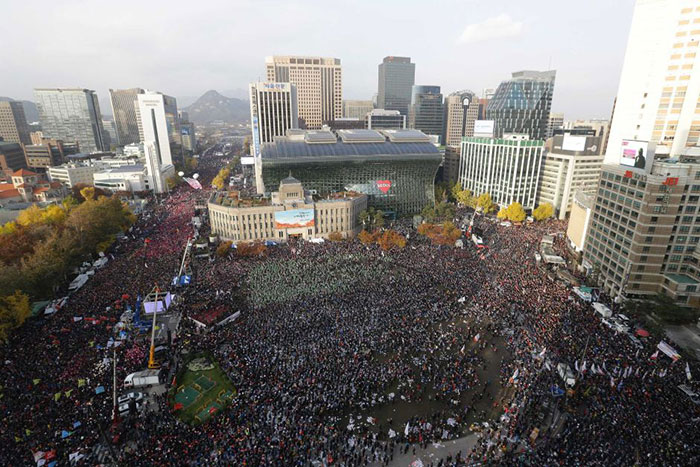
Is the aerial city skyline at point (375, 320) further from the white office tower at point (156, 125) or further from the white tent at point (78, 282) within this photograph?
the white office tower at point (156, 125)

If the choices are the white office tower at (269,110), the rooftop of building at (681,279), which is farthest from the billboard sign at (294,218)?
the white office tower at (269,110)

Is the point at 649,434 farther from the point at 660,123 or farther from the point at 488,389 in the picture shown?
the point at 660,123

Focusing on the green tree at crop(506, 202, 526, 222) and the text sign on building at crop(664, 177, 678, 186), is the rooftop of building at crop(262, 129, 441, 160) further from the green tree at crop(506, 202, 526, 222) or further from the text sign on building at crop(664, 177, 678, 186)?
the text sign on building at crop(664, 177, 678, 186)

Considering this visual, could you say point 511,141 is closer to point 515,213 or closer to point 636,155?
point 515,213

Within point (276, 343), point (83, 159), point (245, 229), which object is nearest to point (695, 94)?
point (276, 343)

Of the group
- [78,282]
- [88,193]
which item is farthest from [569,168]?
[88,193]

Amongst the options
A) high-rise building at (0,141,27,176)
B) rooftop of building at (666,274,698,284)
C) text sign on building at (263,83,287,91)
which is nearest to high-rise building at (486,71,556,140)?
text sign on building at (263,83,287,91)
